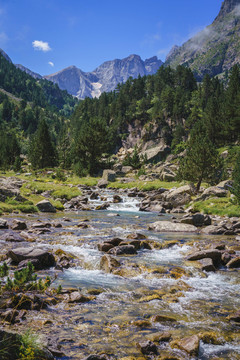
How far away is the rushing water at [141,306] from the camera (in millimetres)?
5098


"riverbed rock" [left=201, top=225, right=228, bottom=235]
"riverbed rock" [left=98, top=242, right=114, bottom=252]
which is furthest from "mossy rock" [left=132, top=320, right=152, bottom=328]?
"riverbed rock" [left=201, top=225, right=228, bottom=235]

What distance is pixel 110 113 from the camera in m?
120

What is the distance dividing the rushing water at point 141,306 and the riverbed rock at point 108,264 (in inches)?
9.0

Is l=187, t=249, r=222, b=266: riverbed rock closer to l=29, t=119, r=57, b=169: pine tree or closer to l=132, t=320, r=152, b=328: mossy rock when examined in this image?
l=132, t=320, r=152, b=328: mossy rock

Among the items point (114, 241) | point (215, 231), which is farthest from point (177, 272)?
point (215, 231)

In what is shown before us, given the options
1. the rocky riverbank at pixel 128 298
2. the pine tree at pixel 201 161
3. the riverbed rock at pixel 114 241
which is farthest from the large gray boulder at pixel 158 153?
the riverbed rock at pixel 114 241

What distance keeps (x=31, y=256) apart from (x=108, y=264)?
2855 mm

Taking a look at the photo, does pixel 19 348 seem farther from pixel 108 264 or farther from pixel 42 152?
pixel 42 152

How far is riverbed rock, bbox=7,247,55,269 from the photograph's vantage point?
956 centimetres

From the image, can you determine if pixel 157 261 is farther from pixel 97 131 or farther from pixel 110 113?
pixel 110 113

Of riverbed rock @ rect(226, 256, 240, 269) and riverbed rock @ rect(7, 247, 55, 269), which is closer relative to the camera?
riverbed rock @ rect(7, 247, 55, 269)

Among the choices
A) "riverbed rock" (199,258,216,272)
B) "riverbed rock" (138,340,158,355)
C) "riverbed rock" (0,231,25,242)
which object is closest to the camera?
"riverbed rock" (138,340,158,355)

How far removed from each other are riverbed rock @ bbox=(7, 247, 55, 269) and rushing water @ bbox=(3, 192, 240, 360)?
83 centimetres

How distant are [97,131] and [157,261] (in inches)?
2445
